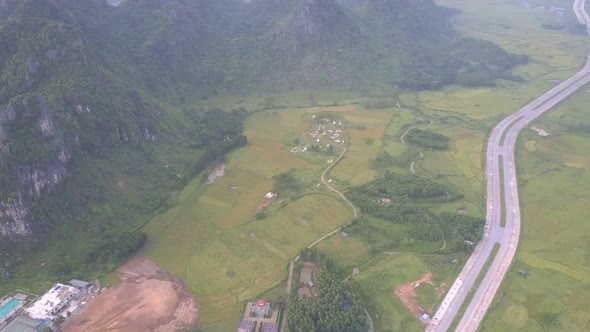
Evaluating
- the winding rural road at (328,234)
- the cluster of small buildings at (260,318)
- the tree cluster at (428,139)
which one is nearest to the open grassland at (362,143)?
the winding rural road at (328,234)

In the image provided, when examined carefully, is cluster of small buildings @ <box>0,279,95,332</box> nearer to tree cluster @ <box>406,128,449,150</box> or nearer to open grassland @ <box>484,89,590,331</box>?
open grassland @ <box>484,89,590,331</box>

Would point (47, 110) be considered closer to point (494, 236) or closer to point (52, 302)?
point (52, 302)

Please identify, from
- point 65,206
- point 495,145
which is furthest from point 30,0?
point 495,145

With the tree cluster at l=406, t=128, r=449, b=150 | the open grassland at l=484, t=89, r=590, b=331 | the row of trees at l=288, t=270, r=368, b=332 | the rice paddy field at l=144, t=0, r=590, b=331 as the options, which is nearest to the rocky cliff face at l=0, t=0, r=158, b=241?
the rice paddy field at l=144, t=0, r=590, b=331

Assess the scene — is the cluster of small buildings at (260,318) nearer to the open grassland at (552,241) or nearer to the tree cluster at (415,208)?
the tree cluster at (415,208)

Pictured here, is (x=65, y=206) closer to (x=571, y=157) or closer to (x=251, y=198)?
(x=251, y=198)

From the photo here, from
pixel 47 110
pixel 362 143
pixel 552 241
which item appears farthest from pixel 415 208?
pixel 47 110
